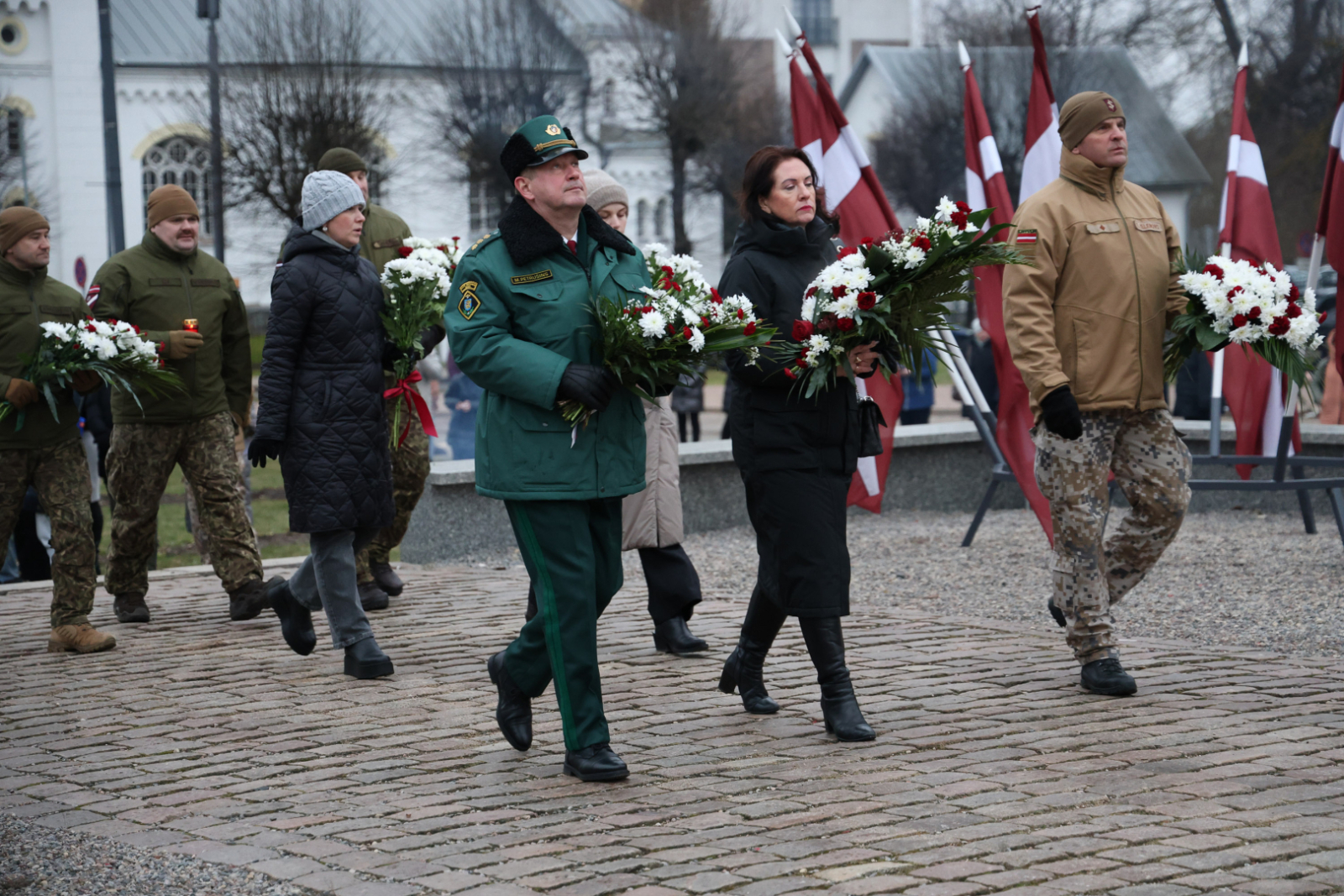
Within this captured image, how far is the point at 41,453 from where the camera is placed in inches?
297

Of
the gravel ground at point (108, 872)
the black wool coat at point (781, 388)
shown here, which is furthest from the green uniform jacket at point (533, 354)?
the gravel ground at point (108, 872)

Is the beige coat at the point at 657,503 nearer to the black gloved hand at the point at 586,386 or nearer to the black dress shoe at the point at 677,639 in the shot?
the black dress shoe at the point at 677,639

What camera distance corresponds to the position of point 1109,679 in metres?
6.04

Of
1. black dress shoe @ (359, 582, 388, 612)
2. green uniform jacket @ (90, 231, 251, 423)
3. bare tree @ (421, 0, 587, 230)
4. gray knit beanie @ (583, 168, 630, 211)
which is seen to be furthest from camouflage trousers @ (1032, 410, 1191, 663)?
bare tree @ (421, 0, 587, 230)

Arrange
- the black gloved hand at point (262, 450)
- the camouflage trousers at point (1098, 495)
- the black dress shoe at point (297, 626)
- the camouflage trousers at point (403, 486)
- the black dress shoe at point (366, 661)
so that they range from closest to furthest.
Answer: the camouflage trousers at point (1098, 495)
the black gloved hand at point (262, 450)
the black dress shoe at point (366, 661)
the black dress shoe at point (297, 626)
the camouflage trousers at point (403, 486)

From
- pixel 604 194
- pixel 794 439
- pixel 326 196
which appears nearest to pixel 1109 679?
pixel 794 439

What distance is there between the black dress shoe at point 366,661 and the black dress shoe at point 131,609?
1.90 metres

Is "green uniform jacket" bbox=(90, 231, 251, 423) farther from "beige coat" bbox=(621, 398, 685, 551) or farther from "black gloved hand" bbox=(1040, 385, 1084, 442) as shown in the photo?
"black gloved hand" bbox=(1040, 385, 1084, 442)

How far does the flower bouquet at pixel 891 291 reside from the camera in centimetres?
524

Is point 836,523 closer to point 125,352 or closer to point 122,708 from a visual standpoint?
point 122,708

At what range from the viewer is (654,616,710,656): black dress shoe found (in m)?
7.17

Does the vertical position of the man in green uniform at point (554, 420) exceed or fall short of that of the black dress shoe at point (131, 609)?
it exceeds it

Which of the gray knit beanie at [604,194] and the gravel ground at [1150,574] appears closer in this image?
the gray knit beanie at [604,194]

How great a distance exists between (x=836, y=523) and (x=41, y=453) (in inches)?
158
